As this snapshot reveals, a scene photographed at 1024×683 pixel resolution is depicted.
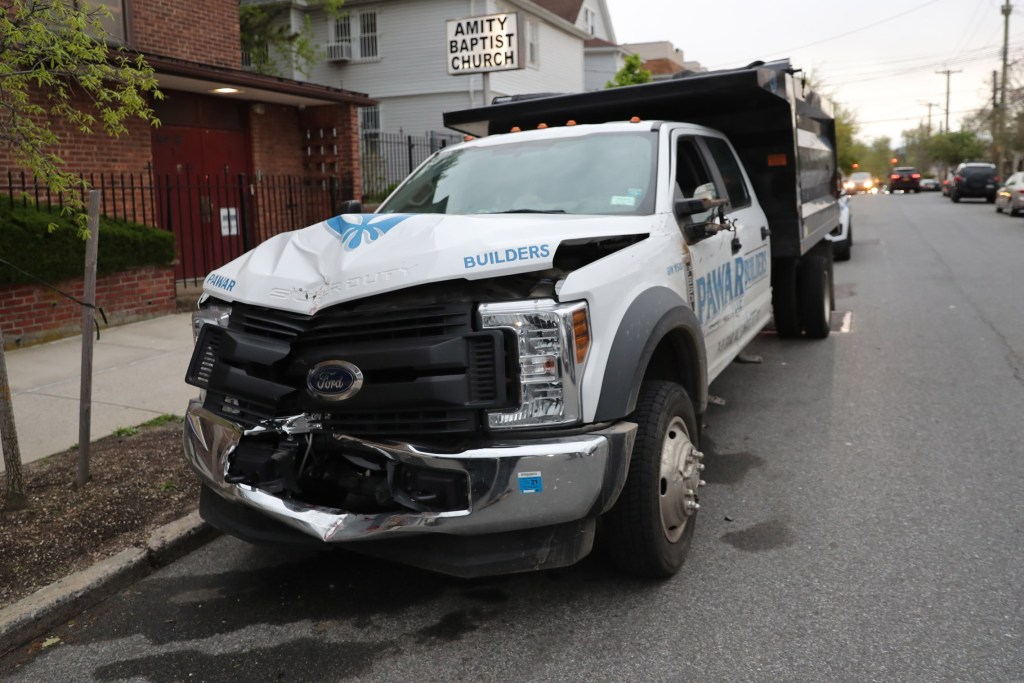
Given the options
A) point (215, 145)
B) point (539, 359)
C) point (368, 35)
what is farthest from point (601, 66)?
point (539, 359)

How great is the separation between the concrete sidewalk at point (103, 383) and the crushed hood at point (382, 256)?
2804mm

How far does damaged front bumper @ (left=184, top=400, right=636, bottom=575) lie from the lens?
3322 mm

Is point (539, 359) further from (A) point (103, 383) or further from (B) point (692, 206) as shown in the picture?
(A) point (103, 383)

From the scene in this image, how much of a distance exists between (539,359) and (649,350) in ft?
2.14

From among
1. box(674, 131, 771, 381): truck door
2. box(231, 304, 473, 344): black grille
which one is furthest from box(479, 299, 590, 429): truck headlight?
box(674, 131, 771, 381): truck door

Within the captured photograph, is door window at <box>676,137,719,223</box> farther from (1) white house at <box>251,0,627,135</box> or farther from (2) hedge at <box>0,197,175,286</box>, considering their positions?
(1) white house at <box>251,0,627,135</box>

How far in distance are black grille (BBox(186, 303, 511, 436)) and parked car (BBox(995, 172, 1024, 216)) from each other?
92.5ft

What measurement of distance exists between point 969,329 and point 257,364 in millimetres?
→ 8398

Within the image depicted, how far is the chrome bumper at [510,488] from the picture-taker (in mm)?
3316

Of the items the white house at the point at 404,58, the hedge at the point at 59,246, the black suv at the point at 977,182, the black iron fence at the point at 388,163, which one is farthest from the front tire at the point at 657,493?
the black suv at the point at 977,182

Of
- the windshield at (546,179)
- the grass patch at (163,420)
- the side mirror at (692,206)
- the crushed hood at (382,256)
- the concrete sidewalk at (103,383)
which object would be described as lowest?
the grass patch at (163,420)

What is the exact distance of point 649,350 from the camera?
3.84m

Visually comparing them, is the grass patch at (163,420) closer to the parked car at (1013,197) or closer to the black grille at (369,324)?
the black grille at (369,324)

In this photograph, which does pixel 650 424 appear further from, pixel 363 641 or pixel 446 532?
pixel 363 641
